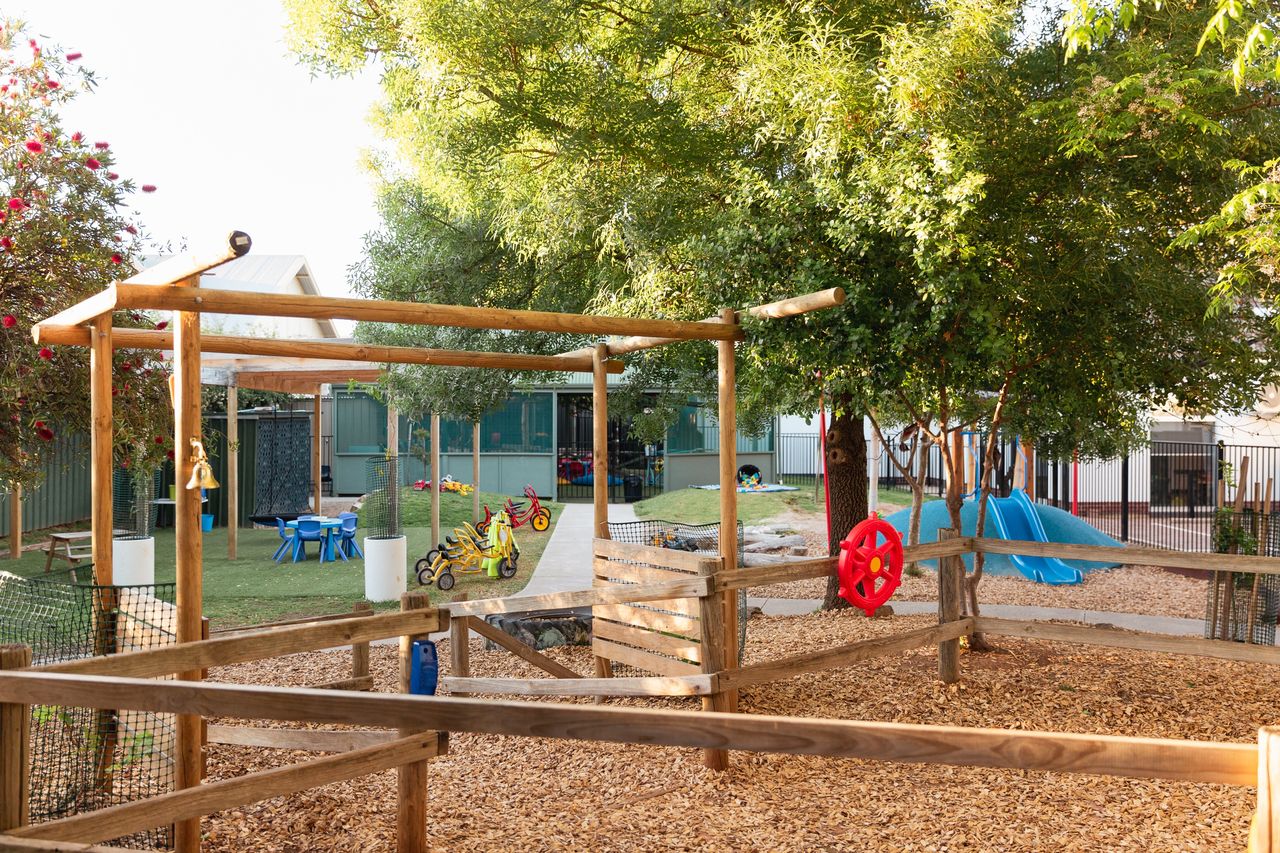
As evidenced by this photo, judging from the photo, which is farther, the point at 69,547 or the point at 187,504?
the point at 69,547

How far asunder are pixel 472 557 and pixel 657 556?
7.31m

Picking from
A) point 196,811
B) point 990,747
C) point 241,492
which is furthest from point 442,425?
point 990,747

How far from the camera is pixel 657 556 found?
6387 mm

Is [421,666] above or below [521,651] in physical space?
above

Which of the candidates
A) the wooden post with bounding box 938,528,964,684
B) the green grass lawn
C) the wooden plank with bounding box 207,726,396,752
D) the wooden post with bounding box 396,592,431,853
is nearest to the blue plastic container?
the wooden plank with bounding box 207,726,396,752

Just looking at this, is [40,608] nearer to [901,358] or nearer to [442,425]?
[901,358]

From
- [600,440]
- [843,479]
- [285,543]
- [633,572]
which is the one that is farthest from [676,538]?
[285,543]

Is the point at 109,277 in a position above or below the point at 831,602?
above

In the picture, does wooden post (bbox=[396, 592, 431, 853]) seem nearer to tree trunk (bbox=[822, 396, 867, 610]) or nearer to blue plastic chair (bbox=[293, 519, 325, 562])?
tree trunk (bbox=[822, 396, 867, 610])

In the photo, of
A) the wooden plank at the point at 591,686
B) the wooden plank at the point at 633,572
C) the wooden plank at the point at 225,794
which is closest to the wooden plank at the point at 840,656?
the wooden plank at the point at 591,686

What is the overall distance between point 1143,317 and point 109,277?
768 cm

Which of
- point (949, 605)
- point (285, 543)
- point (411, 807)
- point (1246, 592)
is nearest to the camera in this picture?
point (411, 807)

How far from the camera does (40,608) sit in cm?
491

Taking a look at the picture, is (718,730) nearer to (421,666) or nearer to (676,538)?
(421,666)
